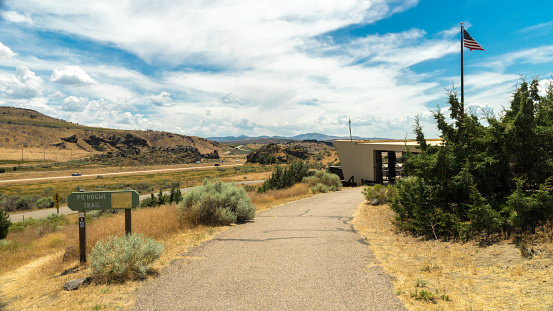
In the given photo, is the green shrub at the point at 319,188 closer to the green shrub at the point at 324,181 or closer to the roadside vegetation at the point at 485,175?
the green shrub at the point at 324,181

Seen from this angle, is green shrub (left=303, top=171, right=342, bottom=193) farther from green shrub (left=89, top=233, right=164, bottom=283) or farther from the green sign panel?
green shrub (left=89, top=233, right=164, bottom=283)

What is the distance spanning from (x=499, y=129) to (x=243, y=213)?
8249 mm

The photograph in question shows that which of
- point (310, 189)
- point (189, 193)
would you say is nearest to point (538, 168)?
point (189, 193)

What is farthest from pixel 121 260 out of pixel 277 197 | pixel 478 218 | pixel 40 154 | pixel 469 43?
pixel 40 154

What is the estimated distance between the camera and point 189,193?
432 inches

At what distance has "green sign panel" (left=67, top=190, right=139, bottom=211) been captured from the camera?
22.1ft

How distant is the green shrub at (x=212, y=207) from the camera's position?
1055 cm

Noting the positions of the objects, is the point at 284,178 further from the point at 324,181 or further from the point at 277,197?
the point at 277,197

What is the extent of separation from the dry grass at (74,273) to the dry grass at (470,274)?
4639 mm

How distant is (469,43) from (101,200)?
15.2 metres

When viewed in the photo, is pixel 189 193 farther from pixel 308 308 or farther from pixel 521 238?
pixel 521 238

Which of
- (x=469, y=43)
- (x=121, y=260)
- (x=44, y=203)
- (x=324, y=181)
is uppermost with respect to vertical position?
(x=469, y=43)

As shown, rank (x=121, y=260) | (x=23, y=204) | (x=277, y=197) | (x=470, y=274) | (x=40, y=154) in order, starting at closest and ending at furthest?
(x=470, y=274)
(x=121, y=260)
(x=277, y=197)
(x=23, y=204)
(x=40, y=154)

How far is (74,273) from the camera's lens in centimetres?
618
